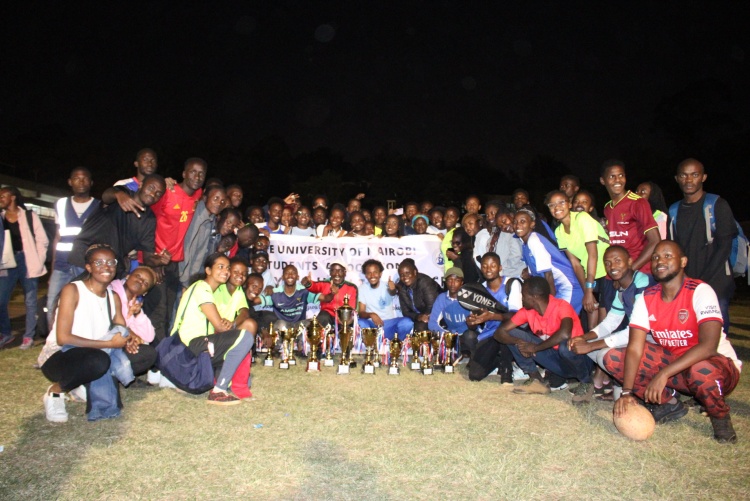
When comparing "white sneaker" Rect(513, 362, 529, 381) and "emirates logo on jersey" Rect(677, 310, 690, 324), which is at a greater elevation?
"emirates logo on jersey" Rect(677, 310, 690, 324)

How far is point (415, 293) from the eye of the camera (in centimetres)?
798

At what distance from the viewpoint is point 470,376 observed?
6.62m

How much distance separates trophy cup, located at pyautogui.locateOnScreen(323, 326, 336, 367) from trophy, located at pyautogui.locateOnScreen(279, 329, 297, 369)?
459 millimetres

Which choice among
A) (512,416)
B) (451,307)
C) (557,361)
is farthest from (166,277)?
(557,361)

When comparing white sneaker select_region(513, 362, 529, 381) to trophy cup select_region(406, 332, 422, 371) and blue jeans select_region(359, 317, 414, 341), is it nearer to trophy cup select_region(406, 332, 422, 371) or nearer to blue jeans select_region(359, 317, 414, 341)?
trophy cup select_region(406, 332, 422, 371)

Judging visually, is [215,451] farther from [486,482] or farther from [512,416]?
[512,416]

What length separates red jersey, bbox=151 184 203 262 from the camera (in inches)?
256

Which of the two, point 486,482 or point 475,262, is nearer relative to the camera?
point 486,482

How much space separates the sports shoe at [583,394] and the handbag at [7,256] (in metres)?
7.39

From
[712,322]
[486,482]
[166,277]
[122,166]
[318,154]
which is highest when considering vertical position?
[318,154]

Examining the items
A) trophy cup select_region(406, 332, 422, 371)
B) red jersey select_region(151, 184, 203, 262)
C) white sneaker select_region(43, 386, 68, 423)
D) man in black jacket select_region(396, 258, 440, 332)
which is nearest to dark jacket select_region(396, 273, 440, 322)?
man in black jacket select_region(396, 258, 440, 332)

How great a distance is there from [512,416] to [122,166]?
143 ft

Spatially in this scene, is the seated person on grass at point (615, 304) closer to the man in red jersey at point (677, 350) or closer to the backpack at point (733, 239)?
the man in red jersey at point (677, 350)

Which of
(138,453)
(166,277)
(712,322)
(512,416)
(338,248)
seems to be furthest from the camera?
(338,248)
